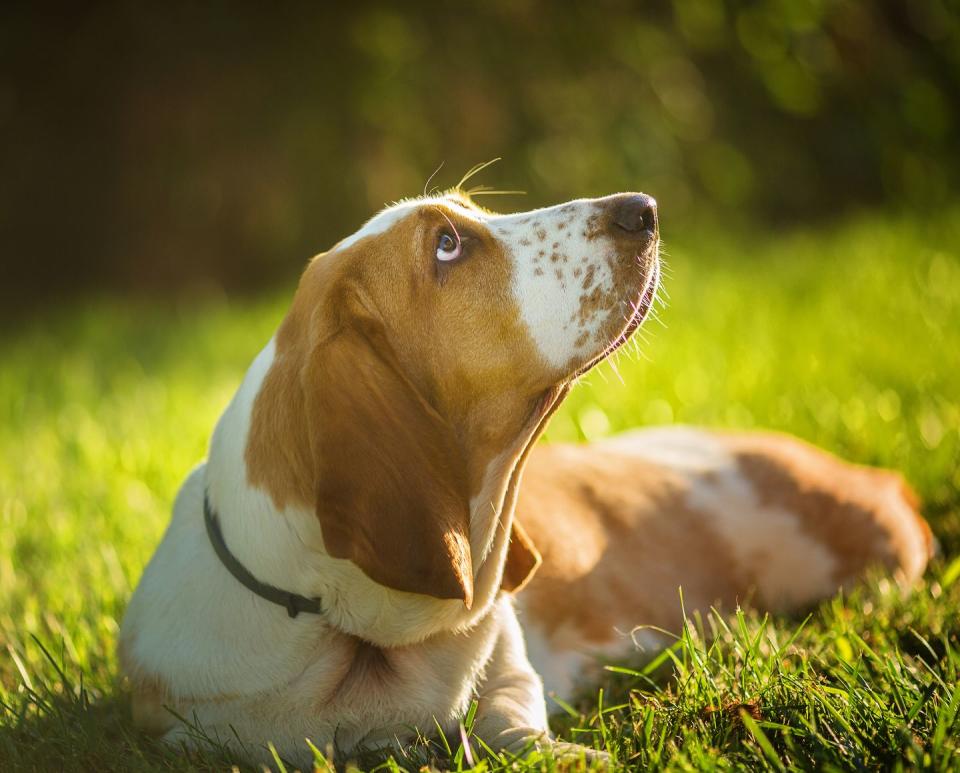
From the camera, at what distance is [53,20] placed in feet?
29.3

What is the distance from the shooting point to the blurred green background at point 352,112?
901 centimetres

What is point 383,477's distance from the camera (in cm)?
221

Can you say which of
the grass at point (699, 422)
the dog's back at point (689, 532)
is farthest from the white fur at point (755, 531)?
the grass at point (699, 422)

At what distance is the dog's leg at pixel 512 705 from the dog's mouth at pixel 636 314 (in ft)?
2.11

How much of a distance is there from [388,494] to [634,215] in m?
0.88

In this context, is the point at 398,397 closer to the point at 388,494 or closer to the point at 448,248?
the point at 388,494

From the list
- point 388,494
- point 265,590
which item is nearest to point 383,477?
point 388,494

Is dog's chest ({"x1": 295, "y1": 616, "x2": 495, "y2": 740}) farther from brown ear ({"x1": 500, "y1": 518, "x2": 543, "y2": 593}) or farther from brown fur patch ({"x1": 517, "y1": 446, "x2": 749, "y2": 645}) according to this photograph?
brown fur patch ({"x1": 517, "y1": 446, "x2": 749, "y2": 645})

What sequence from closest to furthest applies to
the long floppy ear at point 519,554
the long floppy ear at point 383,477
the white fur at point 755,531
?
the long floppy ear at point 383,477 → the long floppy ear at point 519,554 → the white fur at point 755,531

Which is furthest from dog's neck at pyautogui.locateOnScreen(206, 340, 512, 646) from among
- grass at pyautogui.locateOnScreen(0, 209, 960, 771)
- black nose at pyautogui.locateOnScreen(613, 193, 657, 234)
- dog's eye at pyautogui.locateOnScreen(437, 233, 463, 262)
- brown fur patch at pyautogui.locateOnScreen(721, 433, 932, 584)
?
brown fur patch at pyautogui.locateOnScreen(721, 433, 932, 584)

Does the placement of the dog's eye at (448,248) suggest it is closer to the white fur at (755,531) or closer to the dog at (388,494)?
the dog at (388,494)

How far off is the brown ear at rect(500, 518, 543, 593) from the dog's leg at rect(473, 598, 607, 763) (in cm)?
5

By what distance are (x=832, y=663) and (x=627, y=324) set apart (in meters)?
0.98

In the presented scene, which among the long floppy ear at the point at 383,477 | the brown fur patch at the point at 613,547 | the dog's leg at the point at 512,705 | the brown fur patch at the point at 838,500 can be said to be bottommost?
the brown fur patch at the point at 838,500
